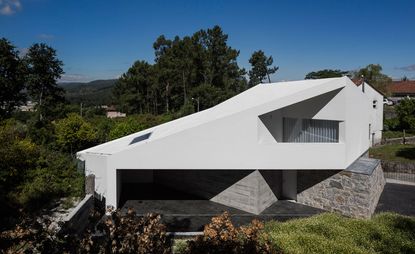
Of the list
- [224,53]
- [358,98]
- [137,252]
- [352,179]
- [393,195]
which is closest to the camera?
[137,252]

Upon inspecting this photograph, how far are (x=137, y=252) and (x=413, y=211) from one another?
47.0 ft

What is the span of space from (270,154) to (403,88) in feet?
208

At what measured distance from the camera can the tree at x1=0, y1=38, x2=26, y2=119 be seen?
35656 mm

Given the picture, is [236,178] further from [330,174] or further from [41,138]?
[41,138]

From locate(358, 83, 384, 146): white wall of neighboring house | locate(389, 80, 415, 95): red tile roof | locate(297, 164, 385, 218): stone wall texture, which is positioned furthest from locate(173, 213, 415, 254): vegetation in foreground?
locate(389, 80, 415, 95): red tile roof

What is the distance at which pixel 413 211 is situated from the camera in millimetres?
14938

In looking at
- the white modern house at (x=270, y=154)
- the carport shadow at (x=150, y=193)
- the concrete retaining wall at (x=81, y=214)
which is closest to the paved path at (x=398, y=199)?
the white modern house at (x=270, y=154)

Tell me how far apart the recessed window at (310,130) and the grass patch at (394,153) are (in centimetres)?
1215

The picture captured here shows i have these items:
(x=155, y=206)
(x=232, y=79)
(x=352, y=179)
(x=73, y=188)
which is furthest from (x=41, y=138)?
(x=232, y=79)

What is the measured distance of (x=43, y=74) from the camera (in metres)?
44.6

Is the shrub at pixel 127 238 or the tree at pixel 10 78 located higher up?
the tree at pixel 10 78

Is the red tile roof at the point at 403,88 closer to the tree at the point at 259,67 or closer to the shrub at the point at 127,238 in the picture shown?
the tree at the point at 259,67

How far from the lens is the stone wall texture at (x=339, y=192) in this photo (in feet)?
44.8

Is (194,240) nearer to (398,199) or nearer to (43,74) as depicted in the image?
(398,199)
